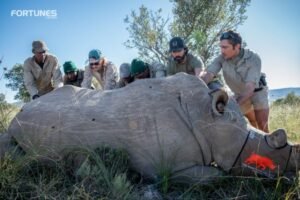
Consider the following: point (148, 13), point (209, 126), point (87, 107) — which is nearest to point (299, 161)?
point (209, 126)

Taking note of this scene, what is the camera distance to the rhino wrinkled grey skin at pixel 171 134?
411 centimetres

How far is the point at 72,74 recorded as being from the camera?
324 inches

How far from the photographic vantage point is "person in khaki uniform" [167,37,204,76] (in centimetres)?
668

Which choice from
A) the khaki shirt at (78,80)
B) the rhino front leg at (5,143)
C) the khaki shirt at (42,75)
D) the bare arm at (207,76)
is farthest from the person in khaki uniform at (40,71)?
the rhino front leg at (5,143)

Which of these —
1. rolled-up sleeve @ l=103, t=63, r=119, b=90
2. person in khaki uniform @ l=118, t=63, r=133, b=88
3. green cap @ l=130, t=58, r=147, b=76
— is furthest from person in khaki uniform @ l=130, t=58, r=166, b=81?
rolled-up sleeve @ l=103, t=63, r=119, b=90

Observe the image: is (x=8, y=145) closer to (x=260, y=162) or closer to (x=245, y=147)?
(x=245, y=147)

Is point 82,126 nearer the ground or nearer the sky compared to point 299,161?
nearer the sky

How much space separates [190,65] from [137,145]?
2942 millimetres

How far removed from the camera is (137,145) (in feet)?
14.0

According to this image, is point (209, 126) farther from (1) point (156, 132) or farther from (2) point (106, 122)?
(2) point (106, 122)

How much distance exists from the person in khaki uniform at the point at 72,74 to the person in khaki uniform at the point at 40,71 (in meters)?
0.23

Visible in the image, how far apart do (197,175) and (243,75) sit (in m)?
2.66

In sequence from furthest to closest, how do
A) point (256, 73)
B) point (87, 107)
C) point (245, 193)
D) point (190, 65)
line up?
point (190, 65), point (256, 73), point (87, 107), point (245, 193)

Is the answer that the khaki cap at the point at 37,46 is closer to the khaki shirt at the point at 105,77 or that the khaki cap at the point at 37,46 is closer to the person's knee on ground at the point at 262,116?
the khaki shirt at the point at 105,77
